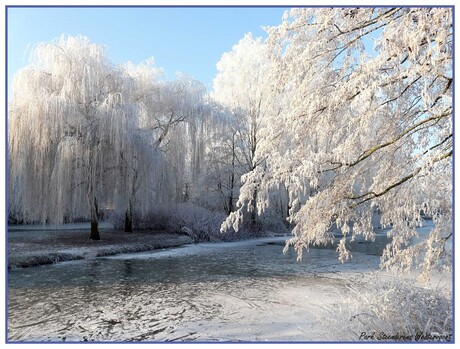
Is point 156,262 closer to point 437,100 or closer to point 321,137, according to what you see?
point 321,137

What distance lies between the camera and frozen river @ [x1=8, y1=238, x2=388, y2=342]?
3.62m

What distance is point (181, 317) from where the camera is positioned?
13.6 feet

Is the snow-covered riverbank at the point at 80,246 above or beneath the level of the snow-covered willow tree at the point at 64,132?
beneath

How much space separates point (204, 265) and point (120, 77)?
6234 mm

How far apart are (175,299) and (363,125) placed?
10.8 feet

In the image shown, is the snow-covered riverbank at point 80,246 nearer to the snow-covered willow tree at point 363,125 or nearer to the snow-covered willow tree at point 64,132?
the snow-covered willow tree at point 64,132

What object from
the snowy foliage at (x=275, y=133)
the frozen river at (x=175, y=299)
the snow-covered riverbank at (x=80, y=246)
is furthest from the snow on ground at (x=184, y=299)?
the snowy foliage at (x=275, y=133)

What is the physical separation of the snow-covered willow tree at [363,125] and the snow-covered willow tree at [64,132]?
22.7ft

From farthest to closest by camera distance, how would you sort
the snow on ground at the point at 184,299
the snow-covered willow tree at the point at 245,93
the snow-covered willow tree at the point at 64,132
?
the snow-covered willow tree at the point at 245,93 < the snow-covered willow tree at the point at 64,132 < the snow on ground at the point at 184,299

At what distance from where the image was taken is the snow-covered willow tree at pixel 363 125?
2809 millimetres

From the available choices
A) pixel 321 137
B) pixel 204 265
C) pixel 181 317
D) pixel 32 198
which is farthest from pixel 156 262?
pixel 321 137

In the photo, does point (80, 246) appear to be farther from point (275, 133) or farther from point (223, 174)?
point (223, 174)

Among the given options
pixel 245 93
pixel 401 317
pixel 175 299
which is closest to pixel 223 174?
pixel 245 93

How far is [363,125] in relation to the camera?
326 cm
